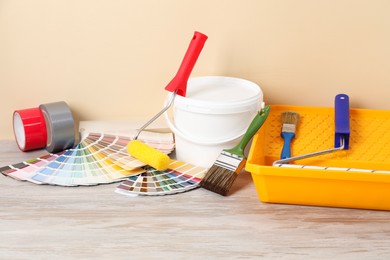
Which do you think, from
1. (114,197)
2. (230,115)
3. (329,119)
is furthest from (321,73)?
(114,197)

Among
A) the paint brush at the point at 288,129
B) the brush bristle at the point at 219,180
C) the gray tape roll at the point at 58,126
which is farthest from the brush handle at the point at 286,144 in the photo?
the gray tape roll at the point at 58,126

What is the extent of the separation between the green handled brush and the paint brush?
0.07 meters

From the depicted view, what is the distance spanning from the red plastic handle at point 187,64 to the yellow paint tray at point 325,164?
0.16 m

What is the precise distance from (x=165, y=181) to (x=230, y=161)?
115mm

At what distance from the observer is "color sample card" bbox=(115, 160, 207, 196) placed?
92cm

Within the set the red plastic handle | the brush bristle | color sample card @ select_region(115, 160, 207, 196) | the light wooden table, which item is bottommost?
the light wooden table

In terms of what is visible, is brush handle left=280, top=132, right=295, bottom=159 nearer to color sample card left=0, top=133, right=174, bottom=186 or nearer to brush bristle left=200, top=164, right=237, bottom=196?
brush bristle left=200, top=164, right=237, bottom=196

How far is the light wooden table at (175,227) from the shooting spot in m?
0.76

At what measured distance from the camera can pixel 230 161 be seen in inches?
36.4

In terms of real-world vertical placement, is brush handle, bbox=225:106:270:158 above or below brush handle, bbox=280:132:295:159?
above

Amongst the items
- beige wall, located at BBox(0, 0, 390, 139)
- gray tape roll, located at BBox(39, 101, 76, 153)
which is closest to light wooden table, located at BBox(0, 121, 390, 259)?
gray tape roll, located at BBox(39, 101, 76, 153)

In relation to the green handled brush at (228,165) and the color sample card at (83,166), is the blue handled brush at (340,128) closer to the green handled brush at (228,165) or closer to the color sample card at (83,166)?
the green handled brush at (228,165)

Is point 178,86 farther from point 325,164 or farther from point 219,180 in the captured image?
point 325,164

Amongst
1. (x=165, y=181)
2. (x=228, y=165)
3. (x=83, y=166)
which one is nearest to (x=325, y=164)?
(x=228, y=165)
